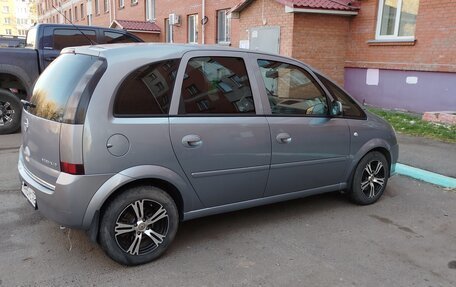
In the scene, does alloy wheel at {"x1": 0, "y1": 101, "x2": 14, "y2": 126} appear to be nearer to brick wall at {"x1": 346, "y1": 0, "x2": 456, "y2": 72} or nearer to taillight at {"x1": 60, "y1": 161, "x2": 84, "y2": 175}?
taillight at {"x1": 60, "y1": 161, "x2": 84, "y2": 175}

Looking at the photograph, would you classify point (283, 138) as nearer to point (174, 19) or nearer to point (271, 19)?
point (271, 19)

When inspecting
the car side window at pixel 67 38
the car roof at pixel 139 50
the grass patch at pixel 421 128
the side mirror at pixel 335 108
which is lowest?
the grass patch at pixel 421 128

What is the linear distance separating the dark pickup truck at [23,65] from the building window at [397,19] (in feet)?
24.9

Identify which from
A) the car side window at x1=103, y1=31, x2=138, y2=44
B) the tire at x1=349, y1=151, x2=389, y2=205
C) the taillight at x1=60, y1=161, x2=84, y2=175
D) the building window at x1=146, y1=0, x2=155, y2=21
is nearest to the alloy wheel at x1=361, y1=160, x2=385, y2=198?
the tire at x1=349, y1=151, x2=389, y2=205

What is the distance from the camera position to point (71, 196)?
9.71 ft

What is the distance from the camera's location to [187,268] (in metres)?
3.26

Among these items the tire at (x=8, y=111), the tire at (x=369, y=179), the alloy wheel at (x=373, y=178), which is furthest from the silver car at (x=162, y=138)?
the tire at (x=8, y=111)

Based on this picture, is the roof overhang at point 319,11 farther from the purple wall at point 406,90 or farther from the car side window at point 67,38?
the car side window at point 67,38

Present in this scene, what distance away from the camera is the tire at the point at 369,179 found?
457 cm

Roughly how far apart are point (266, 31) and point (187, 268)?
9.65 meters

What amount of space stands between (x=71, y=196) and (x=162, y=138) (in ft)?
2.57

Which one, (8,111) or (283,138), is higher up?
(283,138)

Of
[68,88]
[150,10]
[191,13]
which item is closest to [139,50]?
Result: [68,88]

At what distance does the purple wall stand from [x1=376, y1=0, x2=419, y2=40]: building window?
99cm
